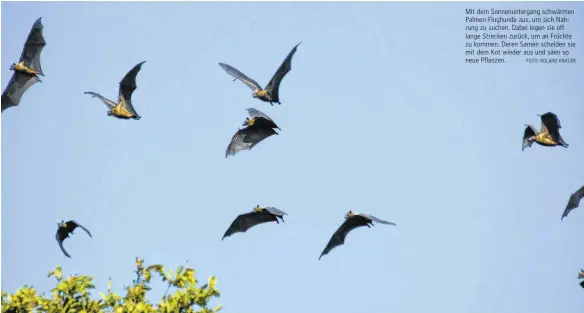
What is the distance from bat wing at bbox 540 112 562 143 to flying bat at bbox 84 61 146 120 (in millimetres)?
11179

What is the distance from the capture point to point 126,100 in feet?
96.9

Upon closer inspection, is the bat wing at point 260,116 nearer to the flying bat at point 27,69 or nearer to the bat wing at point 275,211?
the bat wing at point 275,211

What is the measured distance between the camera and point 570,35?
33.0 metres

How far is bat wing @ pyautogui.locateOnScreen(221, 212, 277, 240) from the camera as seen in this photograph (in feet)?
98.2

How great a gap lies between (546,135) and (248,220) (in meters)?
8.74

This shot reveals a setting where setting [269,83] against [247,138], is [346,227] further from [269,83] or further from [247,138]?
[269,83]

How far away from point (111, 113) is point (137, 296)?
9.25 m

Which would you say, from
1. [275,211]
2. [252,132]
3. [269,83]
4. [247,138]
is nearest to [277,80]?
[269,83]

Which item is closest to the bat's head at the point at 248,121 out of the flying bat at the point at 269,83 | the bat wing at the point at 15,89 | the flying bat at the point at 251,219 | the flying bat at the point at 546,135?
the flying bat at the point at 269,83

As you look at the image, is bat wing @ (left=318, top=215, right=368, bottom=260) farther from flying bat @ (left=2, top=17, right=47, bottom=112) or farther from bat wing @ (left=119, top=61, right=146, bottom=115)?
flying bat @ (left=2, top=17, right=47, bottom=112)

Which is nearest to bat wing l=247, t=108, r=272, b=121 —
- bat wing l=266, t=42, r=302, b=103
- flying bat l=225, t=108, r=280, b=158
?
flying bat l=225, t=108, r=280, b=158

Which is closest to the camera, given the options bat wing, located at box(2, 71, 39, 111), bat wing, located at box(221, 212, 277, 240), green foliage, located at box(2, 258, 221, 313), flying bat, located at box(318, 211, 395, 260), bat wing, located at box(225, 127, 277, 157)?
green foliage, located at box(2, 258, 221, 313)

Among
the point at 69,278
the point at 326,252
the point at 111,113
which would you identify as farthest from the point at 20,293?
the point at 326,252

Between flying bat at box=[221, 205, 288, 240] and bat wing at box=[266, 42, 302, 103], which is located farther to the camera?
flying bat at box=[221, 205, 288, 240]
